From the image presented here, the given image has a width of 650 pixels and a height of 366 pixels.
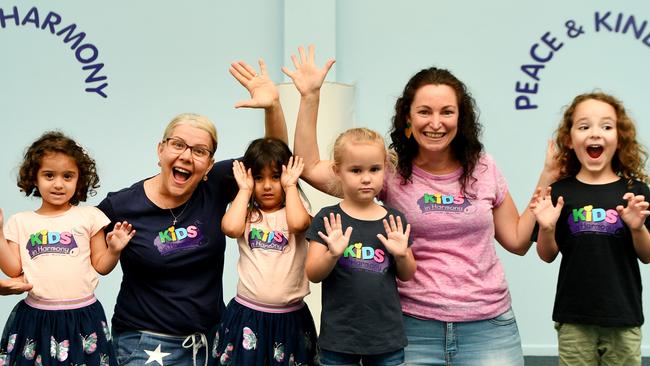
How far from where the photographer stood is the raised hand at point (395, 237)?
209 centimetres

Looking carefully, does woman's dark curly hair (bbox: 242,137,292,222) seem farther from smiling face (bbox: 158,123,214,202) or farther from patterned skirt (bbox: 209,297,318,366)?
patterned skirt (bbox: 209,297,318,366)

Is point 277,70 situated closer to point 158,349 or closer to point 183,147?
point 183,147

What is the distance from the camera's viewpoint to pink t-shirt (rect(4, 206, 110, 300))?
93.4 inches

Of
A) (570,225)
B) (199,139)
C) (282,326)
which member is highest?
(199,139)

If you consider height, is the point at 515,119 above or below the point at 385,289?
above

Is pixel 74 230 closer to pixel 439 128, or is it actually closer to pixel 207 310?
pixel 207 310

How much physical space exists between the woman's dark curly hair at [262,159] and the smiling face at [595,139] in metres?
1.01

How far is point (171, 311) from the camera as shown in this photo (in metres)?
2.37

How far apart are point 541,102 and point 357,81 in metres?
1.18

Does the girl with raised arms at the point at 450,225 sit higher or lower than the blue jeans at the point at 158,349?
higher

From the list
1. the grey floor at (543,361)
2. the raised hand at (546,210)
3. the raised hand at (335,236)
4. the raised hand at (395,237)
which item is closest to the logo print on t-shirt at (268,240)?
the raised hand at (335,236)

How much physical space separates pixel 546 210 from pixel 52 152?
1731mm

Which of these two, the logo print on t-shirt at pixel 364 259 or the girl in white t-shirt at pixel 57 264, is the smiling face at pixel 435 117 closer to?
the logo print on t-shirt at pixel 364 259

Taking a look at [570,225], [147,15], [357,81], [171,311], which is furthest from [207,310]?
[147,15]
